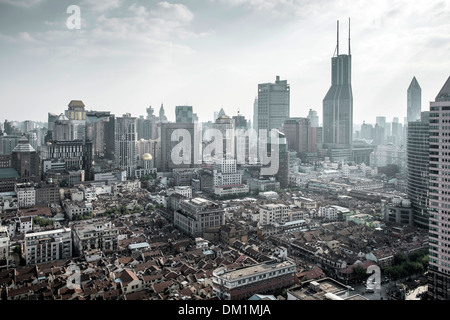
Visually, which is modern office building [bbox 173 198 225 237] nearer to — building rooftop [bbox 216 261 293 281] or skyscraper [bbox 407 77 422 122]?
building rooftop [bbox 216 261 293 281]

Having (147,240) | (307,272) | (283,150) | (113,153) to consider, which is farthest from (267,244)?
(113,153)

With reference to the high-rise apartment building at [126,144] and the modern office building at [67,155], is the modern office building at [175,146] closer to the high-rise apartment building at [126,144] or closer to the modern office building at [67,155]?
the high-rise apartment building at [126,144]

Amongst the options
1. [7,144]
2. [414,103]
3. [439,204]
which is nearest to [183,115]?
[7,144]

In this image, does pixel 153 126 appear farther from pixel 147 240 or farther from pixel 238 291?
pixel 238 291

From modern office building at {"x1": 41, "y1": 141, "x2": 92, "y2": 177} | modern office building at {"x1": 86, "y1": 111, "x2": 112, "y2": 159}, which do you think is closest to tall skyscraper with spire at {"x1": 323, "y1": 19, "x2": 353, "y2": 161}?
modern office building at {"x1": 86, "y1": 111, "x2": 112, "y2": 159}

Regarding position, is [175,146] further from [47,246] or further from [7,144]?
[47,246]

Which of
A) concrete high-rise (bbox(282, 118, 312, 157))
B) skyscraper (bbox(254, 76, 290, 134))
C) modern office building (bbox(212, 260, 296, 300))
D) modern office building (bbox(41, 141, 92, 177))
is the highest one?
skyscraper (bbox(254, 76, 290, 134))
